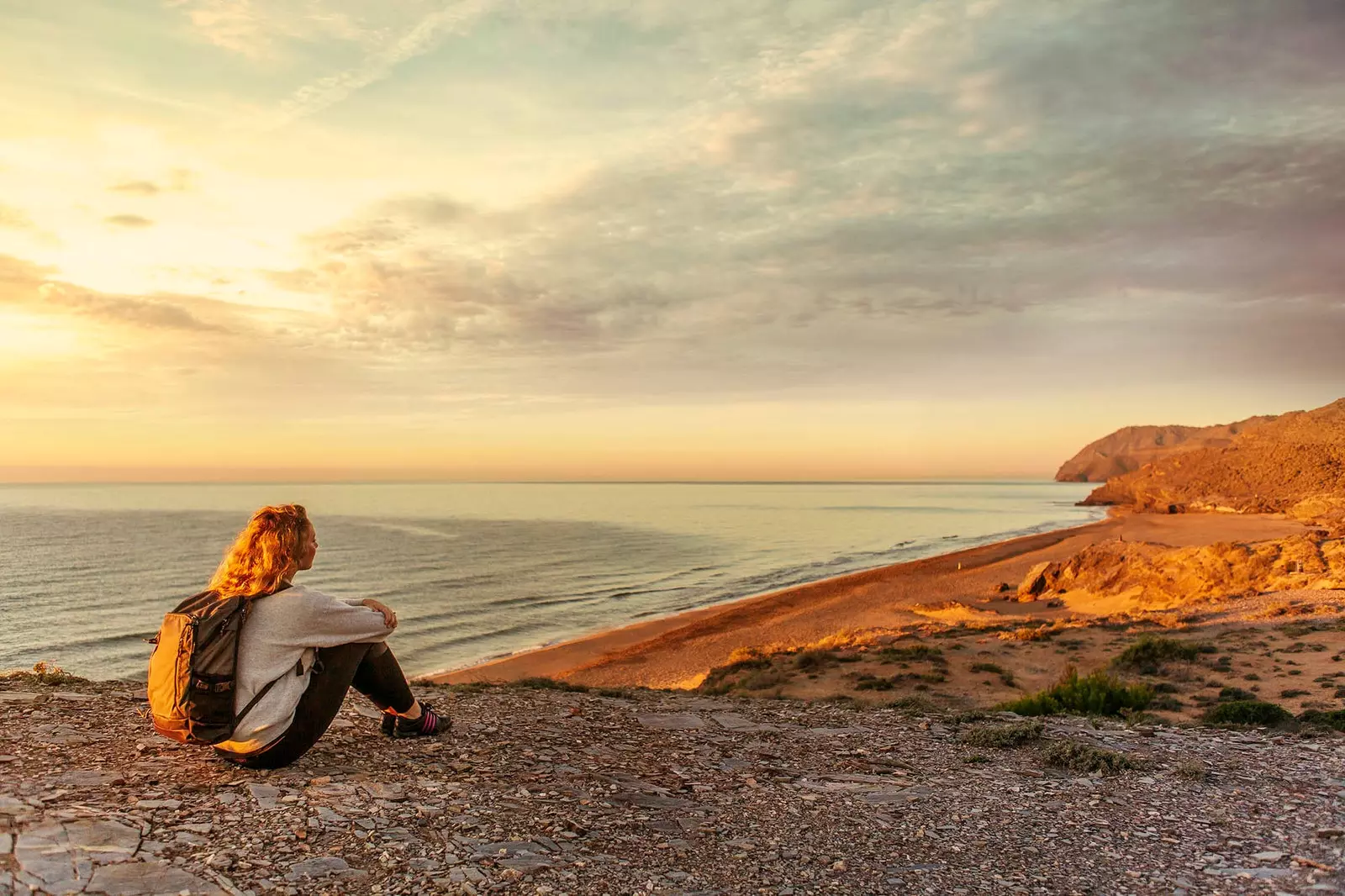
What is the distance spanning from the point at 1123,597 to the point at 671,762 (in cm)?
2846

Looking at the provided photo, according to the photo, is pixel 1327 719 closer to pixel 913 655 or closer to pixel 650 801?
pixel 650 801

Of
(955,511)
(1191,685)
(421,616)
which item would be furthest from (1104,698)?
(955,511)

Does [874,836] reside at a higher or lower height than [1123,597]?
higher

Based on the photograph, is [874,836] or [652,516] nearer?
[874,836]

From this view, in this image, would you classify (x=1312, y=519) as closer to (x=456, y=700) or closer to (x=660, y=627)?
(x=660, y=627)

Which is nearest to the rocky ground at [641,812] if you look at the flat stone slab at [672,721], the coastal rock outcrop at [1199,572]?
the flat stone slab at [672,721]

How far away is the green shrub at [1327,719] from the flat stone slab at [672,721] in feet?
25.1

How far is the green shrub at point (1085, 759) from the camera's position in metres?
7.49

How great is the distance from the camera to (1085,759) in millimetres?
7609

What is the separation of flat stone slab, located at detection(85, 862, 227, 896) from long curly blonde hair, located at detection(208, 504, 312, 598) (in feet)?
5.22

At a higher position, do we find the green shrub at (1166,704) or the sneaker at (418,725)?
the sneaker at (418,725)

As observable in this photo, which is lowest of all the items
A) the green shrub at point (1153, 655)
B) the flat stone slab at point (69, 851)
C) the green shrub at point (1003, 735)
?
the green shrub at point (1153, 655)

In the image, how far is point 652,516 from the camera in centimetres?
11900

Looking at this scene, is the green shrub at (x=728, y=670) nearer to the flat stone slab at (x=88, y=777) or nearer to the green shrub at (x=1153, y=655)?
the green shrub at (x=1153, y=655)
